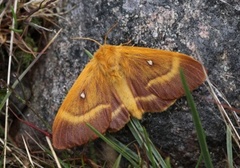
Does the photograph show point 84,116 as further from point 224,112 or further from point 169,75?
point 224,112

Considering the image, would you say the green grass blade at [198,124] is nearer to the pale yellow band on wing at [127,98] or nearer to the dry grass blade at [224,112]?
the dry grass blade at [224,112]

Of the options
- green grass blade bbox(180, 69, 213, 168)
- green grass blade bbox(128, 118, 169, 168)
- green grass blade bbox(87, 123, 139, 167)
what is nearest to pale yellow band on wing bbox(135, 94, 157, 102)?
green grass blade bbox(128, 118, 169, 168)

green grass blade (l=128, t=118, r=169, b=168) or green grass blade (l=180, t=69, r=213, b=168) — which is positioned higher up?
green grass blade (l=180, t=69, r=213, b=168)

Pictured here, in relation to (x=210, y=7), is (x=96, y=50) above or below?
below

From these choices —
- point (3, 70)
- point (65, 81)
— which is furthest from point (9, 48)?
point (65, 81)

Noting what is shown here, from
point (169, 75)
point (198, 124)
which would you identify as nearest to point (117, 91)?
point (169, 75)

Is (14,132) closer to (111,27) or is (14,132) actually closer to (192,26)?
(111,27)

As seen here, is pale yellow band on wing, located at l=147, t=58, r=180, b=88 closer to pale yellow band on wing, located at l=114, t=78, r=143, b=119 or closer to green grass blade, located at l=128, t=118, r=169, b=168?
pale yellow band on wing, located at l=114, t=78, r=143, b=119

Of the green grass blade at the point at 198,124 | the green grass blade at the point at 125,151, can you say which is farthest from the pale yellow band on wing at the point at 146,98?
the green grass blade at the point at 198,124

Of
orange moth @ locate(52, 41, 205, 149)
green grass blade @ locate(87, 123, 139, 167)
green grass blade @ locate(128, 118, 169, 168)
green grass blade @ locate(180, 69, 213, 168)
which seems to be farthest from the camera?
orange moth @ locate(52, 41, 205, 149)
